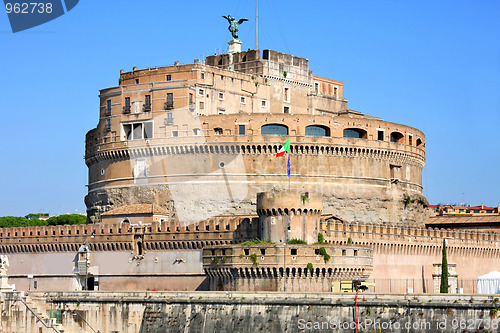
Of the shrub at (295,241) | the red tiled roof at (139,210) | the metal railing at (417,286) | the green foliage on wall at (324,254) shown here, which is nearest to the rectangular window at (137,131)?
the red tiled roof at (139,210)

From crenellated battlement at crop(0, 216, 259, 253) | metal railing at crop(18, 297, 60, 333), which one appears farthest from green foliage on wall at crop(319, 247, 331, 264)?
metal railing at crop(18, 297, 60, 333)

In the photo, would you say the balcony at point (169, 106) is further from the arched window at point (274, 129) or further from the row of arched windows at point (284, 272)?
the row of arched windows at point (284, 272)

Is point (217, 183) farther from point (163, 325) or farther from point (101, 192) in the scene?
point (163, 325)

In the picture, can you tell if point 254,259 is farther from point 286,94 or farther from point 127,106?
point 286,94

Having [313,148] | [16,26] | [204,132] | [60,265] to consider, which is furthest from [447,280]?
[16,26]

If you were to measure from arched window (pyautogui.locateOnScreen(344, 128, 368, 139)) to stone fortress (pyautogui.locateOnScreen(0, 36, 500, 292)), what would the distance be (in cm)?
8

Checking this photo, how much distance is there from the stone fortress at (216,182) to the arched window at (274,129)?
0.08 m

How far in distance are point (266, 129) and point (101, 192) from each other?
16.1m

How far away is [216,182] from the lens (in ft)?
281

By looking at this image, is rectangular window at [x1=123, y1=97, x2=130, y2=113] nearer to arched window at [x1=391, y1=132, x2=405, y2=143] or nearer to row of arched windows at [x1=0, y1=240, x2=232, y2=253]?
row of arched windows at [x1=0, y1=240, x2=232, y2=253]

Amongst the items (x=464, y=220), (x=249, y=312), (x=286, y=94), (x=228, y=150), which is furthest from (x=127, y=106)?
(x=249, y=312)

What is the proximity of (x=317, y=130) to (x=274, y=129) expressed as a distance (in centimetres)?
375

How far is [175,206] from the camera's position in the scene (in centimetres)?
8650

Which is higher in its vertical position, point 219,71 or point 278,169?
point 219,71
